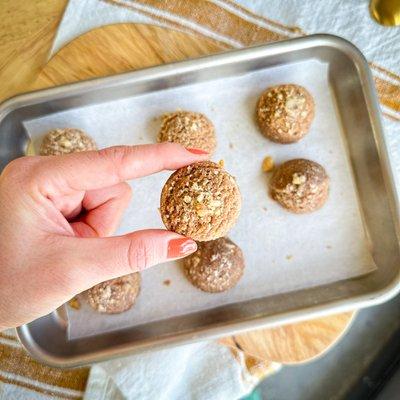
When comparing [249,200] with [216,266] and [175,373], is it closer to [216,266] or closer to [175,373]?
[216,266]

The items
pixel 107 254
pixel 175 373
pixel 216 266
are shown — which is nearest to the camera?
pixel 107 254

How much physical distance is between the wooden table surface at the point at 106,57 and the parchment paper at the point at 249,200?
112mm

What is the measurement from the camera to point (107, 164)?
1.07m

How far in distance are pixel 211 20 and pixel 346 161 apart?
62 centimetres

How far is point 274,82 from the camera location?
1484 mm

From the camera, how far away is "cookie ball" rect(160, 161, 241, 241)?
1058 mm

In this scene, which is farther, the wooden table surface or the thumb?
the wooden table surface

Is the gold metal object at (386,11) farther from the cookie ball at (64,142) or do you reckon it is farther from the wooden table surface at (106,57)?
the cookie ball at (64,142)

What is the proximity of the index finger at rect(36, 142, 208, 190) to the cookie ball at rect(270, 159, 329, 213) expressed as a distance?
1.25 ft

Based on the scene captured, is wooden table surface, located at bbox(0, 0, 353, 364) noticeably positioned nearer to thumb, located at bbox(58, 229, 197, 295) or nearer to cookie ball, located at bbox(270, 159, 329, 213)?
cookie ball, located at bbox(270, 159, 329, 213)

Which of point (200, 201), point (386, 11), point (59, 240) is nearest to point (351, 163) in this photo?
point (386, 11)

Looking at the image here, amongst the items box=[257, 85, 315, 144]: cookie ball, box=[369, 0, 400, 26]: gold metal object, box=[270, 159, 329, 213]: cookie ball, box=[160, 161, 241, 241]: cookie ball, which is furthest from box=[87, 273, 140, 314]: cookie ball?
box=[369, 0, 400, 26]: gold metal object

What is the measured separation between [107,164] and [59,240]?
201mm

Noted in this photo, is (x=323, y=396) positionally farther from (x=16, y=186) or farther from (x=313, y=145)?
(x=16, y=186)
